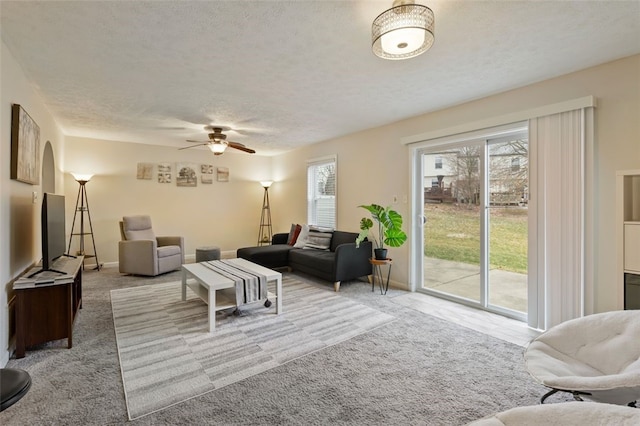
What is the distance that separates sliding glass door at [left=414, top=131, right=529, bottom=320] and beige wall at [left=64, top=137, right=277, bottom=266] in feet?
14.9

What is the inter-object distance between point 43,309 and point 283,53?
2880 millimetres

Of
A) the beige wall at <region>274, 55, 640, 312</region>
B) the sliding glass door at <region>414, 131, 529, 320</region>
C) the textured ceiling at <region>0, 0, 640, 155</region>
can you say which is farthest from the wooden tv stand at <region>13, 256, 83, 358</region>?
the sliding glass door at <region>414, 131, 529, 320</region>

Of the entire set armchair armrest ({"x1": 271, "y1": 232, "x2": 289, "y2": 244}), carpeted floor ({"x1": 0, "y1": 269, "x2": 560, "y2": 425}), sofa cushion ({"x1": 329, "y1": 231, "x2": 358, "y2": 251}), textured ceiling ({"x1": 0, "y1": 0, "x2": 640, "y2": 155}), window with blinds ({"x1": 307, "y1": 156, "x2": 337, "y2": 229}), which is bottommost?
carpeted floor ({"x1": 0, "y1": 269, "x2": 560, "y2": 425})

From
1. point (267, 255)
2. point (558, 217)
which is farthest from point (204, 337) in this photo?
point (558, 217)

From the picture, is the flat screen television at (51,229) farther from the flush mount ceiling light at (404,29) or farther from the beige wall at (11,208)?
the flush mount ceiling light at (404,29)

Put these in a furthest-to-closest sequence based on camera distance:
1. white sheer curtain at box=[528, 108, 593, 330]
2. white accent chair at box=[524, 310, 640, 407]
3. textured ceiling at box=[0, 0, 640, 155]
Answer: white sheer curtain at box=[528, 108, 593, 330] < textured ceiling at box=[0, 0, 640, 155] < white accent chair at box=[524, 310, 640, 407]

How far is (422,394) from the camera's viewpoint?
6.44 ft

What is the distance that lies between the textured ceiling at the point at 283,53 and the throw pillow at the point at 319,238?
209 cm

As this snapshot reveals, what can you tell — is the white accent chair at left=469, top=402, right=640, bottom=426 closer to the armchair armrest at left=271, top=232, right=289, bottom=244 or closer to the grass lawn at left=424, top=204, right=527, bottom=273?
the grass lawn at left=424, top=204, right=527, bottom=273

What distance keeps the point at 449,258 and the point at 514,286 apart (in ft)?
2.61

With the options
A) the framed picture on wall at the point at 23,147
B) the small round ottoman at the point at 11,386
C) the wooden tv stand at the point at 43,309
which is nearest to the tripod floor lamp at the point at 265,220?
the framed picture on wall at the point at 23,147

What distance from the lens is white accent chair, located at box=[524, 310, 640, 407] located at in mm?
1295

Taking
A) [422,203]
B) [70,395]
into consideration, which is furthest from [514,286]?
[70,395]

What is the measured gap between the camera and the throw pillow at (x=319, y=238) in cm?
520
